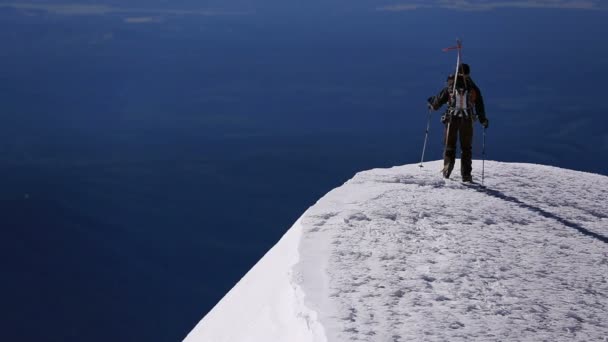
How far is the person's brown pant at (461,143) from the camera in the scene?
35.4 ft

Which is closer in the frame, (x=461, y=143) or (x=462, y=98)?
(x=462, y=98)

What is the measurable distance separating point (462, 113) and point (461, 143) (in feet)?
1.81

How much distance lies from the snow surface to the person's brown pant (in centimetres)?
67

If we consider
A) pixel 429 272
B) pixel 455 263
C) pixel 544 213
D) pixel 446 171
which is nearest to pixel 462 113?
pixel 446 171

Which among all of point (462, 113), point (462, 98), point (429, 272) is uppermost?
point (462, 98)

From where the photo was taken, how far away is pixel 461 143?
35.9ft

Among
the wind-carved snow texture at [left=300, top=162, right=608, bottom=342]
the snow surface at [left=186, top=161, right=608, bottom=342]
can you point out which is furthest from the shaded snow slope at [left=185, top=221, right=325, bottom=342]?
the wind-carved snow texture at [left=300, top=162, right=608, bottom=342]

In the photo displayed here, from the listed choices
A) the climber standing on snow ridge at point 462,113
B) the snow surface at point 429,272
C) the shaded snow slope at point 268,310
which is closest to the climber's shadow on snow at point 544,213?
the snow surface at point 429,272

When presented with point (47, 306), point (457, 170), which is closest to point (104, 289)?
point (47, 306)

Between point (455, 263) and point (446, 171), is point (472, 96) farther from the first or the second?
point (455, 263)

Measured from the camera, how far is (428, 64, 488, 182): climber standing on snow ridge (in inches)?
420

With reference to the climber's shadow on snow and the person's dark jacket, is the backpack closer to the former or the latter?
the person's dark jacket

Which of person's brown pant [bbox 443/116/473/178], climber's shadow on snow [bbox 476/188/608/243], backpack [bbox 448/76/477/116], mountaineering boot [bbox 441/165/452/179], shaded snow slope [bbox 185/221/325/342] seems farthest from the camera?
mountaineering boot [bbox 441/165/452/179]

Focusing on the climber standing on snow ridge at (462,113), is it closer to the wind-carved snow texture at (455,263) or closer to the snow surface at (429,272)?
the wind-carved snow texture at (455,263)
